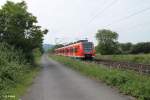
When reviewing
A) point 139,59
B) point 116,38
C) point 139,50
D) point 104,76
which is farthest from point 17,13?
point 116,38

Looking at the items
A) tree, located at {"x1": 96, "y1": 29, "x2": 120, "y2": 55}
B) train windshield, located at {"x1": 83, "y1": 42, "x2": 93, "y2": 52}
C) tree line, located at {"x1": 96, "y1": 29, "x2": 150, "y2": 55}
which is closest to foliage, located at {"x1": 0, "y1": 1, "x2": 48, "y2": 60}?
train windshield, located at {"x1": 83, "y1": 42, "x2": 93, "y2": 52}

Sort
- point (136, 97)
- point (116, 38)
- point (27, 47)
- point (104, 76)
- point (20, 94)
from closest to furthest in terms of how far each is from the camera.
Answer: point (136, 97), point (20, 94), point (104, 76), point (27, 47), point (116, 38)

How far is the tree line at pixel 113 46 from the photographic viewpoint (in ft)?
297

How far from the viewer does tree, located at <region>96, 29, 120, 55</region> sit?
359 feet

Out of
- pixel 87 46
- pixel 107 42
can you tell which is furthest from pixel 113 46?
pixel 87 46

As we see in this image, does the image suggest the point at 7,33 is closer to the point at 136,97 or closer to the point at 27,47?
the point at 27,47

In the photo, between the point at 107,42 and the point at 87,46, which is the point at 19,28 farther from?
the point at 107,42

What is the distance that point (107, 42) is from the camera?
12312 centimetres

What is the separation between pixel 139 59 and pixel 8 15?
1847 cm

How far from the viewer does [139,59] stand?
150ft

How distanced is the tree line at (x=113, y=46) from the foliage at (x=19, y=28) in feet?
158

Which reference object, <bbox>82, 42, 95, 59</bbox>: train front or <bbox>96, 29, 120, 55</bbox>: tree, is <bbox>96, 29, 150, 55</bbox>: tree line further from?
<bbox>82, 42, 95, 59</bbox>: train front

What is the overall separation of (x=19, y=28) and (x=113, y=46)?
76.7 metres

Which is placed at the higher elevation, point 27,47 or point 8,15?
point 8,15
